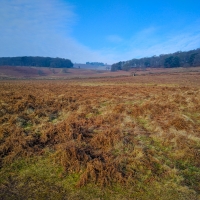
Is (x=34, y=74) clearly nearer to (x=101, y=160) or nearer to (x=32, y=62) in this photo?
(x=32, y=62)

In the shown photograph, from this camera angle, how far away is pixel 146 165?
4945 mm

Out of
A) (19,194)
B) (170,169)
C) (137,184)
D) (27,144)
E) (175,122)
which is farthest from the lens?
(175,122)

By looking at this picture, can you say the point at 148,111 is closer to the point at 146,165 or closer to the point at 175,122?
the point at 175,122

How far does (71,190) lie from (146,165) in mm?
2228

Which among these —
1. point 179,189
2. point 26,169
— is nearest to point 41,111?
point 26,169

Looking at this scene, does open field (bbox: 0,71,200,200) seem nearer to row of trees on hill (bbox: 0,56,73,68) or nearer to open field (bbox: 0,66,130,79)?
open field (bbox: 0,66,130,79)

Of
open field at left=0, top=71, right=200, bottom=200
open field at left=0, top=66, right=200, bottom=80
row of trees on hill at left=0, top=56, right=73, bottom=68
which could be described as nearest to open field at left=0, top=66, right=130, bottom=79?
open field at left=0, top=66, right=200, bottom=80

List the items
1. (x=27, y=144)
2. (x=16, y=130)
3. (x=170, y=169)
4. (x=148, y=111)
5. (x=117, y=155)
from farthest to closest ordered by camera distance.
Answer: (x=148, y=111) → (x=16, y=130) → (x=27, y=144) → (x=117, y=155) → (x=170, y=169)

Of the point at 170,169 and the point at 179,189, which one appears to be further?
the point at 170,169

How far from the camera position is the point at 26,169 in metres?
4.93

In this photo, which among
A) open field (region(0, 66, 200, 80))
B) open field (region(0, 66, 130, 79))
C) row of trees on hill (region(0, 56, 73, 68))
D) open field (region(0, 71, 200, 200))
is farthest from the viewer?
row of trees on hill (region(0, 56, 73, 68))

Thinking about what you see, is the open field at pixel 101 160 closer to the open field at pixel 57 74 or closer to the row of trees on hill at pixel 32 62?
the open field at pixel 57 74

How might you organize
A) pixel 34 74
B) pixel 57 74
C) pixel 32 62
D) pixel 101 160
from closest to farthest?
pixel 101 160
pixel 34 74
pixel 57 74
pixel 32 62

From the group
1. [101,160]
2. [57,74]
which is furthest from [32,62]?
[101,160]
